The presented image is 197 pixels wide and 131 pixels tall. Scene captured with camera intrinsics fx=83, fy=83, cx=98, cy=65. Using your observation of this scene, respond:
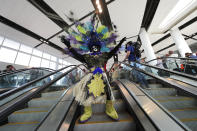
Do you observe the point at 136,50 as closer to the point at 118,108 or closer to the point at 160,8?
the point at 118,108

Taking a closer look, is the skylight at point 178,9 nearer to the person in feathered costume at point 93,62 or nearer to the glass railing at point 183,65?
the glass railing at point 183,65

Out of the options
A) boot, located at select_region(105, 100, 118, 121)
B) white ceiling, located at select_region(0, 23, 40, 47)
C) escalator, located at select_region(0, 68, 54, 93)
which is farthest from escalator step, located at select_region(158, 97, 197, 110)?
white ceiling, located at select_region(0, 23, 40, 47)

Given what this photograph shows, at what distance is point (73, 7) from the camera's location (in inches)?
169

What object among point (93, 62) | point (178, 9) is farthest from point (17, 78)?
point (178, 9)

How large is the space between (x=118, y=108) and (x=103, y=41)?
1.48 metres

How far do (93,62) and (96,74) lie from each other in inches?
9.8

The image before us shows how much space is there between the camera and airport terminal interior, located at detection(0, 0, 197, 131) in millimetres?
1339

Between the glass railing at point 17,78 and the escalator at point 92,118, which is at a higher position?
the glass railing at point 17,78

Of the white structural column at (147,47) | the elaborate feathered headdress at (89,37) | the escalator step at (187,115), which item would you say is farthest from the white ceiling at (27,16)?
the escalator step at (187,115)

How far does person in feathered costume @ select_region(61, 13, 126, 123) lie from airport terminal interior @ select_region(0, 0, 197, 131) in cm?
2

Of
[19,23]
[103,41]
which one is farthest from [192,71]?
[19,23]

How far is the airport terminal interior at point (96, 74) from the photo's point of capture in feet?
4.39

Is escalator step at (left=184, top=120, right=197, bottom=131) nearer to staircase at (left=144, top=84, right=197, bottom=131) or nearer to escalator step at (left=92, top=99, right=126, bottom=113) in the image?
staircase at (left=144, top=84, right=197, bottom=131)

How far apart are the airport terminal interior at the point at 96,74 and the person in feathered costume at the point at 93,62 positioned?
2 centimetres
